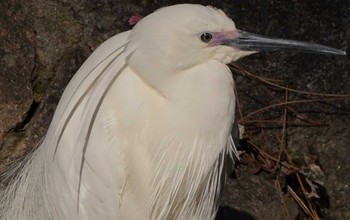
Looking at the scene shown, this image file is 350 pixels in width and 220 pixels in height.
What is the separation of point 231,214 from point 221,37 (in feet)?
3.49

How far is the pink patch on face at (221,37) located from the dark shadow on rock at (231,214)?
1031 mm

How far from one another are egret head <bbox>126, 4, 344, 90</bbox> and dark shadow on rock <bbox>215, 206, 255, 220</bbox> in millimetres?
972

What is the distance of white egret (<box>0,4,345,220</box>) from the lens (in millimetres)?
1852

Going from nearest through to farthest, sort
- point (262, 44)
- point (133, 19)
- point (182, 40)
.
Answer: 1. point (182, 40)
2. point (262, 44)
3. point (133, 19)

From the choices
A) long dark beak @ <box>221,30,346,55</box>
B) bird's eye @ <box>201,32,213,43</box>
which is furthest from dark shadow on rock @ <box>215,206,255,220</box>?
bird's eye @ <box>201,32,213,43</box>

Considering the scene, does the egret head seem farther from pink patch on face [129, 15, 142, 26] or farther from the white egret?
pink patch on face [129, 15, 142, 26]

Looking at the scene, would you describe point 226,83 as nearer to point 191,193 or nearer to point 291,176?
point 191,193

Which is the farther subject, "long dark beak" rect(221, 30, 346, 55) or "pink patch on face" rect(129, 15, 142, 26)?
"pink patch on face" rect(129, 15, 142, 26)

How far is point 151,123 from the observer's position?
1985 mm

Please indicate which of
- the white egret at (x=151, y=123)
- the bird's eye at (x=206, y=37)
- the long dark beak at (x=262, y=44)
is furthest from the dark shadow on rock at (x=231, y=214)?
the bird's eye at (x=206, y=37)

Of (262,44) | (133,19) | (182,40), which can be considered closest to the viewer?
(182,40)

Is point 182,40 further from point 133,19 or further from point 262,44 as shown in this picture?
point 133,19

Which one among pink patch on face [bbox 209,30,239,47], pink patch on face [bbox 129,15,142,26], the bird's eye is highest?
the bird's eye

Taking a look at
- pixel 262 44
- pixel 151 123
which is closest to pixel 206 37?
pixel 262 44
